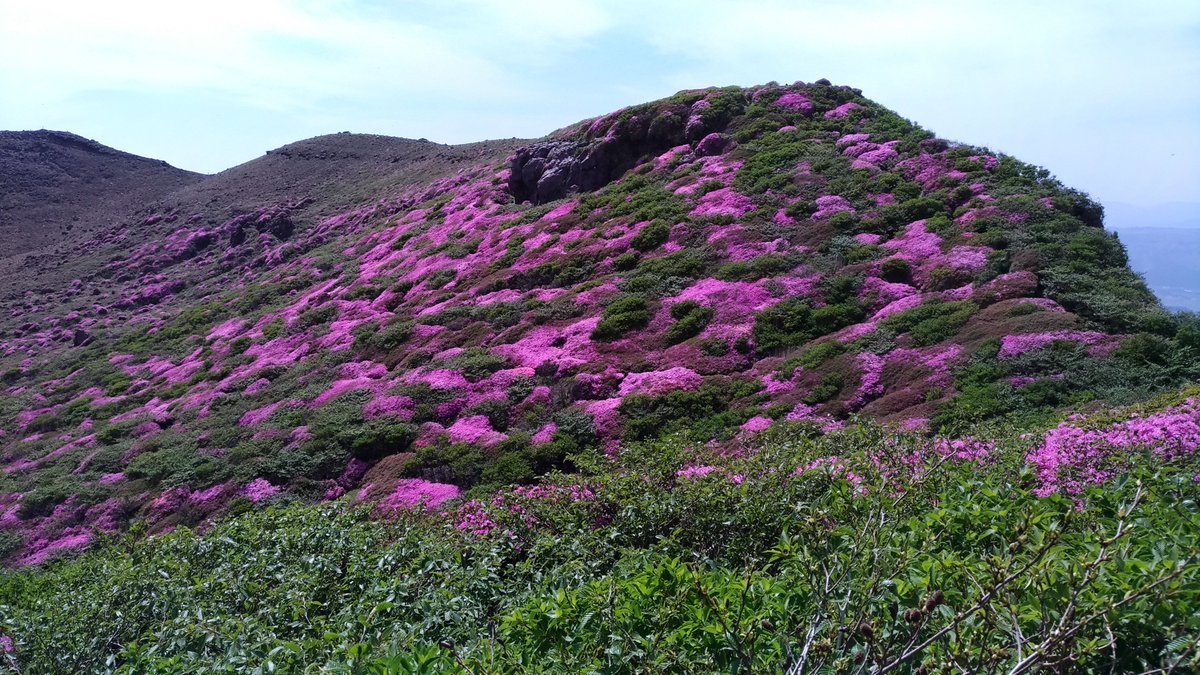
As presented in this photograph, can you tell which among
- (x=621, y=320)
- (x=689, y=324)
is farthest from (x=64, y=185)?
(x=689, y=324)

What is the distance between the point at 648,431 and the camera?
1856cm

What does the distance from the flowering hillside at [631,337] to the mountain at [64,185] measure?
49060 mm

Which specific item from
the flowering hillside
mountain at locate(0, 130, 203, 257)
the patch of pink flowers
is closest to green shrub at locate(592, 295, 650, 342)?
the flowering hillside

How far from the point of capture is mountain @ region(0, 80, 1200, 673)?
4.79m

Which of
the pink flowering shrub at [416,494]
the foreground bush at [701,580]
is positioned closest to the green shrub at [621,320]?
the pink flowering shrub at [416,494]

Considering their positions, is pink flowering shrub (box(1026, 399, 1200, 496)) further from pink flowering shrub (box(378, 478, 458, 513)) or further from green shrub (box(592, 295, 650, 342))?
green shrub (box(592, 295, 650, 342))

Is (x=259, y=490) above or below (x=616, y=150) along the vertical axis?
below

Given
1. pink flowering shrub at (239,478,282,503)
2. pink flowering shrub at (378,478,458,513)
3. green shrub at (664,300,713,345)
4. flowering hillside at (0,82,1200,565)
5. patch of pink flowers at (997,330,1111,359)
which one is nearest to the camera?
patch of pink flowers at (997,330,1111,359)

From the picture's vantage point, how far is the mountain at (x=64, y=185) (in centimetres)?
8194

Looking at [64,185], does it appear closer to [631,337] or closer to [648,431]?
[631,337]

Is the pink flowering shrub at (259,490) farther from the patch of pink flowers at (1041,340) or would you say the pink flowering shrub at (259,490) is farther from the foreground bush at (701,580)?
the patch of pink flowers at (1041,340)

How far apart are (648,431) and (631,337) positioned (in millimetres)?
5477

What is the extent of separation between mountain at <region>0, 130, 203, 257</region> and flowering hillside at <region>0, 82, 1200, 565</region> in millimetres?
49060

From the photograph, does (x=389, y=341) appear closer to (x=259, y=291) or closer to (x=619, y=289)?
(x=619, y=289)
